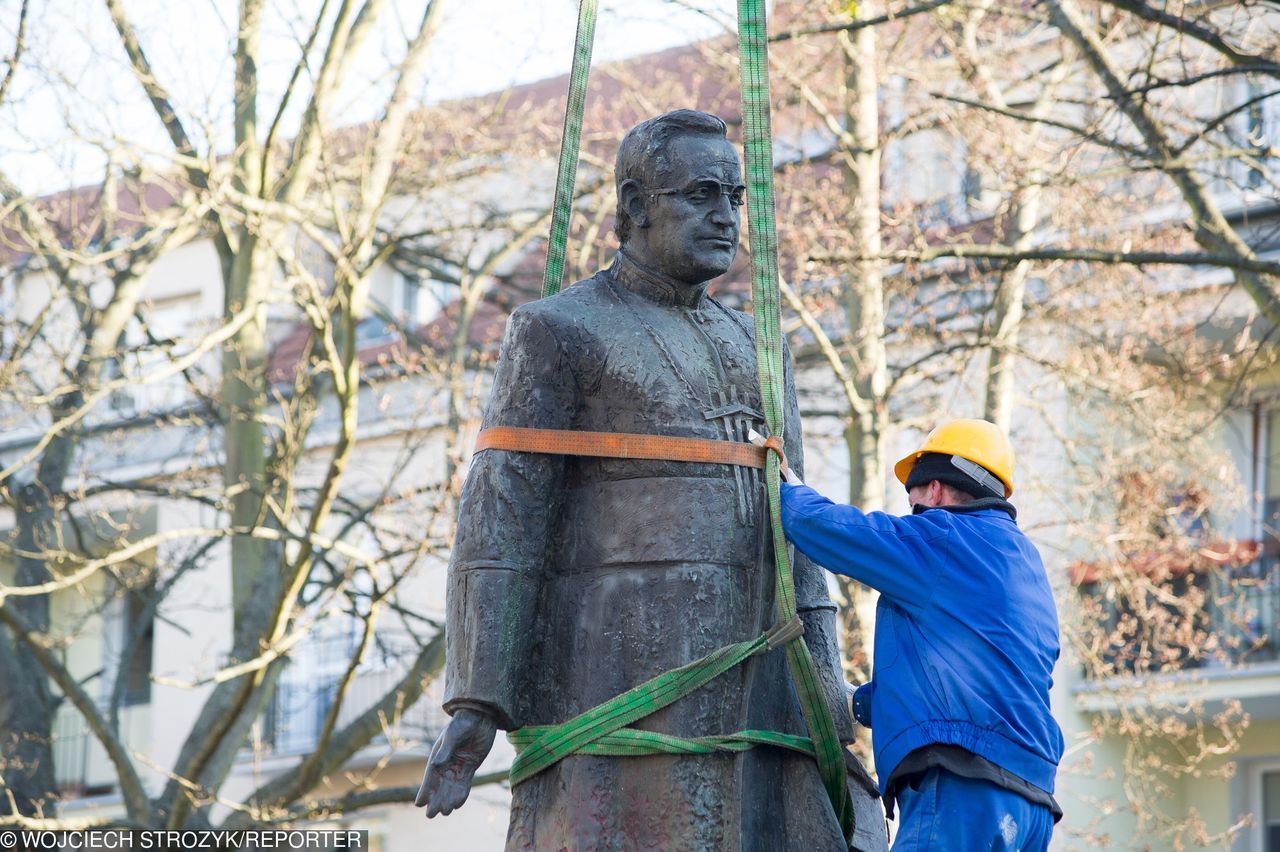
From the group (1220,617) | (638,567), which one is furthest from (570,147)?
(1220,617)

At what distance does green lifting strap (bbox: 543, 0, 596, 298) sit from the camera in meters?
5.51

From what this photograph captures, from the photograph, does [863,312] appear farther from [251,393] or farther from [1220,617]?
[1220,617]

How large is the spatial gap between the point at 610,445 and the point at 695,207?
2.03 ft

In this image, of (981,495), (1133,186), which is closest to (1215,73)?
(981,495)

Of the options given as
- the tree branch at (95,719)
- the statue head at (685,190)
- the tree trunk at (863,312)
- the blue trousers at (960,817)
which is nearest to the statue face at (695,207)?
the statue head at (685,190)

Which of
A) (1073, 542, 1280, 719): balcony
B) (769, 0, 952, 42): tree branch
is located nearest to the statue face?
(769, 0, 952, 42): tree branch

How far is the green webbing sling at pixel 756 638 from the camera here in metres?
4.93

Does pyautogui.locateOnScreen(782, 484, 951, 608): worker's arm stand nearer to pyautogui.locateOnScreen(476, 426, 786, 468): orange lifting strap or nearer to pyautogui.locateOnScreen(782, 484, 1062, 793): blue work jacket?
pyautogui.locateOnScreen(782, 484, 1062, 793): blue work jacket

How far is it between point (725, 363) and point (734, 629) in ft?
2.22

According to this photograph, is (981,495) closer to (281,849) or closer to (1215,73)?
Answer: (1215,73)

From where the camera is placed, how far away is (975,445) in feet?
17.4

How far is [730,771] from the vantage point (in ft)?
16.3

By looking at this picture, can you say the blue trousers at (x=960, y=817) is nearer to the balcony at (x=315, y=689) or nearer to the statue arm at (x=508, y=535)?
the statue arm at (x=508, y=535)

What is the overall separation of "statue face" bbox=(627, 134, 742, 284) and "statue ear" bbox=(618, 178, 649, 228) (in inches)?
0.5
